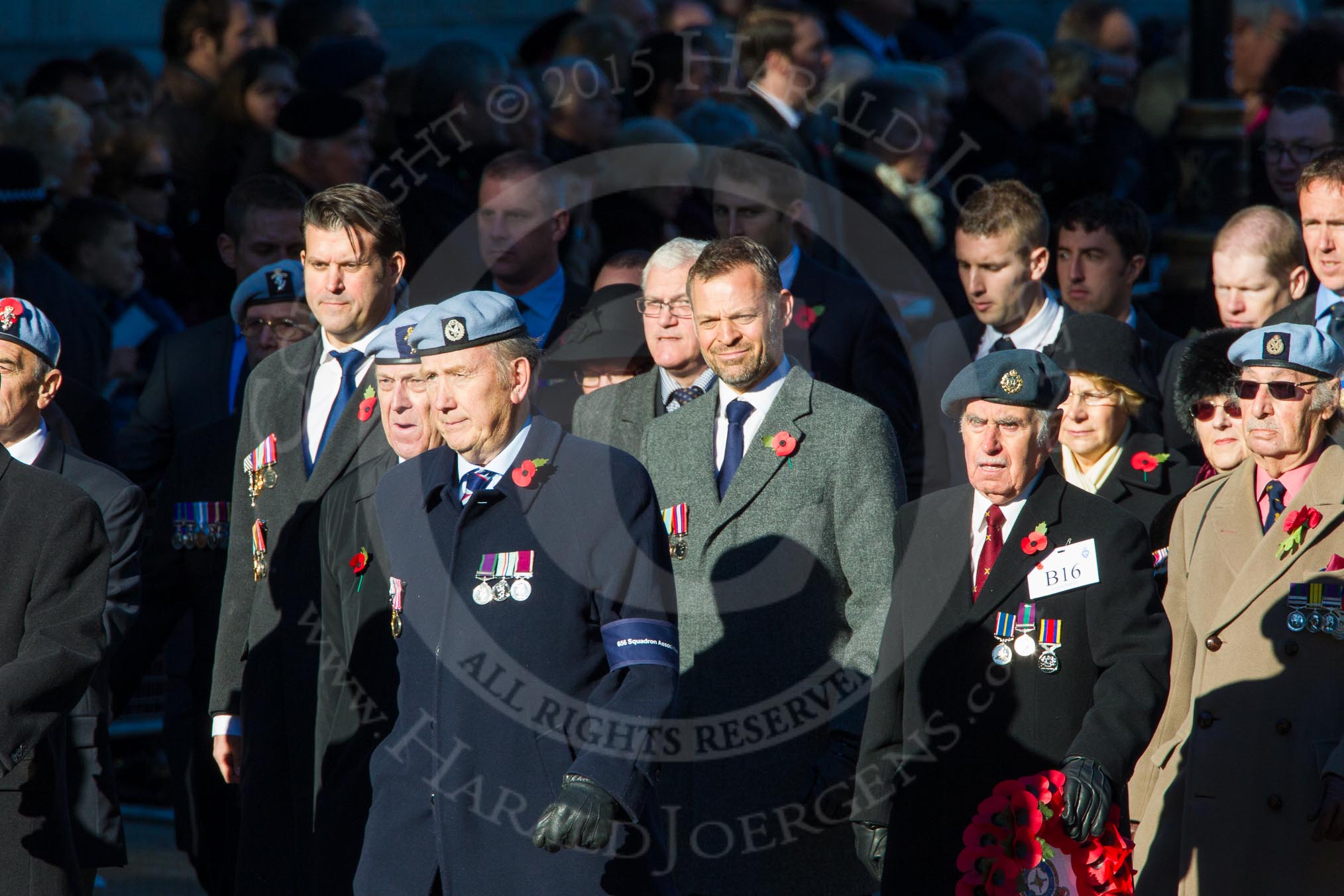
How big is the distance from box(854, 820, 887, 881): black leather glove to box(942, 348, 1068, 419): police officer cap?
1153mm

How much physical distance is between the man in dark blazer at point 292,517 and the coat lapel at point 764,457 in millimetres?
1089

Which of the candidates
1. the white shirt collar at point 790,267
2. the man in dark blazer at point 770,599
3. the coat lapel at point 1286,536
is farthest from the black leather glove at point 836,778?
the white shirt collar at point 790,267

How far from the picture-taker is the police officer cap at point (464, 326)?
5.01 meters

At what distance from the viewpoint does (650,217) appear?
9750 millimetres

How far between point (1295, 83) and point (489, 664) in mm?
7763

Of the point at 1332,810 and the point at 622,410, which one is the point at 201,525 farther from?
the point at 1332,810

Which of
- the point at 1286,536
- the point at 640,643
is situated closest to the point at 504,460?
the point at 640,643

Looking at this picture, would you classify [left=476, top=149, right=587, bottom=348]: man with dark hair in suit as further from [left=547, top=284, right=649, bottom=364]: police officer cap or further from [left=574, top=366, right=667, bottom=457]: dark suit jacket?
[left=574, top=366, right=667, bottom=457]: dark suit jacket

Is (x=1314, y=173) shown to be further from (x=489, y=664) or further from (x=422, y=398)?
(x=489, y=664)

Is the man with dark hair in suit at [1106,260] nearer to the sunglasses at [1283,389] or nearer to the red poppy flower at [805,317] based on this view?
the red poppy flower at [805,317]

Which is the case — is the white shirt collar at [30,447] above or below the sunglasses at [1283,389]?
below

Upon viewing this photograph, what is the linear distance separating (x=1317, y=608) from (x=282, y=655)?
3029 mm

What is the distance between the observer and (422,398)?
5.89 meters

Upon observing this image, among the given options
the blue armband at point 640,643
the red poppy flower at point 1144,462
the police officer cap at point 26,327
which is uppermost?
the police officer cap at point 26,327
